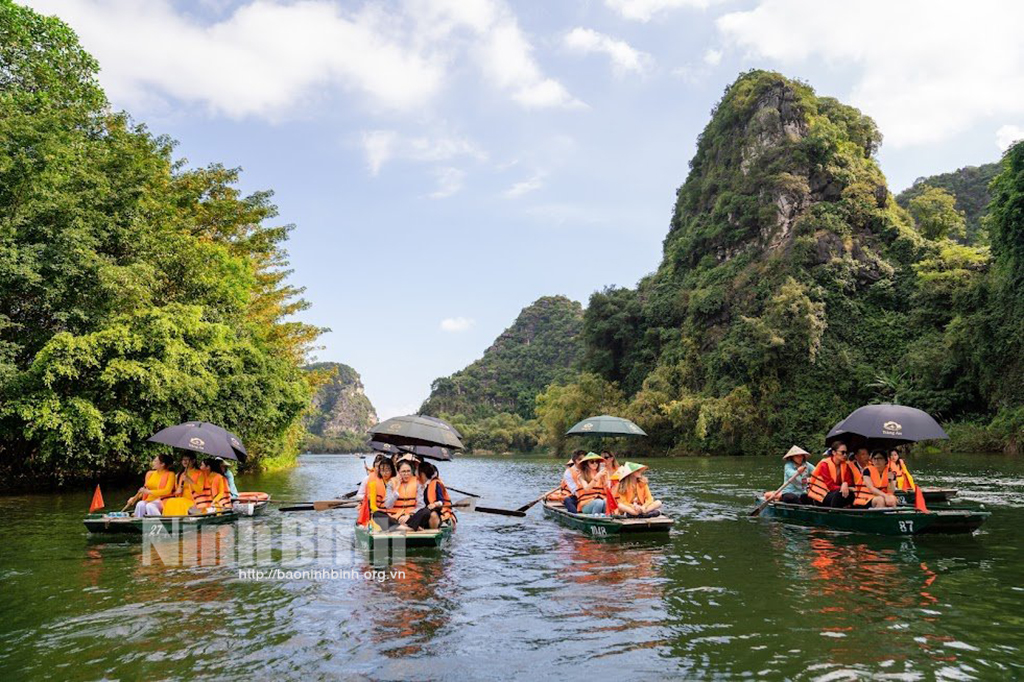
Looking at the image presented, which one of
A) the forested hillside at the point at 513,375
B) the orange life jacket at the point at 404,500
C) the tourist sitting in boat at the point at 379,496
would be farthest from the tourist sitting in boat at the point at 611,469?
the forested hillside at the point at 513,375

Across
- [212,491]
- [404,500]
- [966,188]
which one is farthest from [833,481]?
[966,188]

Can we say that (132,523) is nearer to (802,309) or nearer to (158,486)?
(158,486)

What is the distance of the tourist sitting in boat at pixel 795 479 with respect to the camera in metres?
14.5

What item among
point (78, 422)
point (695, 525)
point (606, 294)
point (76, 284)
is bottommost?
point (695, 525)

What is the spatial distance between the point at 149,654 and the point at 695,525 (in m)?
10.9

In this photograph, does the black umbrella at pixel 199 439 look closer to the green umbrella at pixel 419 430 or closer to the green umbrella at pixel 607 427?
the green umbrella at pixel 419 430

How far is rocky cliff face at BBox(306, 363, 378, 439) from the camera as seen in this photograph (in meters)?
176

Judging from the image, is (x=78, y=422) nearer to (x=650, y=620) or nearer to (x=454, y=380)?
(x=650, y=620)

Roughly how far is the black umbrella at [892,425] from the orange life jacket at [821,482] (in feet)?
3.77

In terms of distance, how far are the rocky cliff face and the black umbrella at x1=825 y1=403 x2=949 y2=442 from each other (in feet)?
536

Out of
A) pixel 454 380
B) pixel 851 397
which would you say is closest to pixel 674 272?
pixel 851 397

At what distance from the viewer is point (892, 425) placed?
11.9 m

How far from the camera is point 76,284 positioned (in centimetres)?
1994

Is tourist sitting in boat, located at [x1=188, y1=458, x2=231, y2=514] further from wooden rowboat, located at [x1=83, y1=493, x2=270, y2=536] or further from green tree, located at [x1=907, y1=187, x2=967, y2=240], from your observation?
green tree, located at [x1=907, y1=187, x2=967, y2=240]
